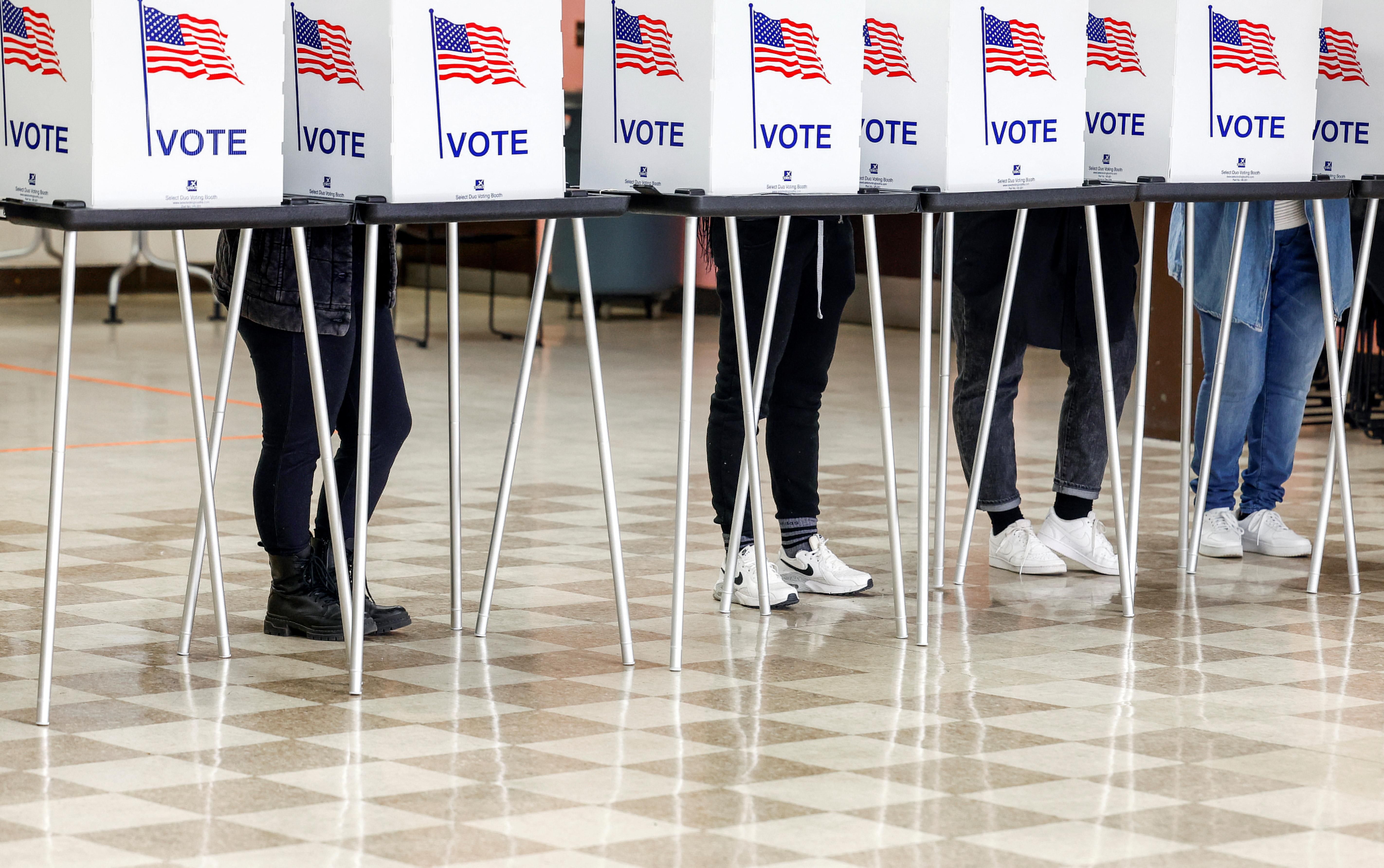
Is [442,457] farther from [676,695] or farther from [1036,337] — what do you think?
[676,695]

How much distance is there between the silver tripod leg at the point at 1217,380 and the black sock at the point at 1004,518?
0.41 m

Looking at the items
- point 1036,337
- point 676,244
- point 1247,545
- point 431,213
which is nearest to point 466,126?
point 431,213

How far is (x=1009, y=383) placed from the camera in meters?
4.59

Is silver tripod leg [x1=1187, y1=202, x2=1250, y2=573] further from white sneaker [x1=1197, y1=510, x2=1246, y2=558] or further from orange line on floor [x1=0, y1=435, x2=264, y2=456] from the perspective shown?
orange line on floor [x1=0, y1=435, x2=264, y2=456]

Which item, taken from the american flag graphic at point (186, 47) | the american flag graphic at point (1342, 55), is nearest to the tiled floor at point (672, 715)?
the american flag graphic at point (186, 47)

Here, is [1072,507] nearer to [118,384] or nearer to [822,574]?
[822,574]

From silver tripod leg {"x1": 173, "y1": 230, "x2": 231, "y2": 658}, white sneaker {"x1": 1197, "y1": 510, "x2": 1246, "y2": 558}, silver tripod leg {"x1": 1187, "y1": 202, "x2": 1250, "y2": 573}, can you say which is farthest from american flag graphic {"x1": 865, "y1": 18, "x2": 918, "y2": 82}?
white sneaker {"x1": 1197, "y1": 510, "x2": 1246, "y2": 558}

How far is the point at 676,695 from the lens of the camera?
3.47 metres

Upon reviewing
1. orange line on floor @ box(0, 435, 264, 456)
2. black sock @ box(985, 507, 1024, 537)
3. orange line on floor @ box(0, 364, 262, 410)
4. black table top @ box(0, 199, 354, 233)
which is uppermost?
black table top @ box(0, 199, 354, 233)

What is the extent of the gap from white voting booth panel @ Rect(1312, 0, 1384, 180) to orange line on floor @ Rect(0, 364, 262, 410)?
15.1ft

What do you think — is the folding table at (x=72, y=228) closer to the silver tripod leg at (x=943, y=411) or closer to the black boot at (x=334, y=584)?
the black boot at (x=334, y=584)

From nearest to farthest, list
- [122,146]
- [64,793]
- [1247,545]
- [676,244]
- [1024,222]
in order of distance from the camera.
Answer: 1. [64,793]
2. [122,146]
3. [1024,222]
4. [1247,545]
5. [676,244]

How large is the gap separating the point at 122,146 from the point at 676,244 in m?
8.23

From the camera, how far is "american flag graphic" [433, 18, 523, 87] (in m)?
3.35
